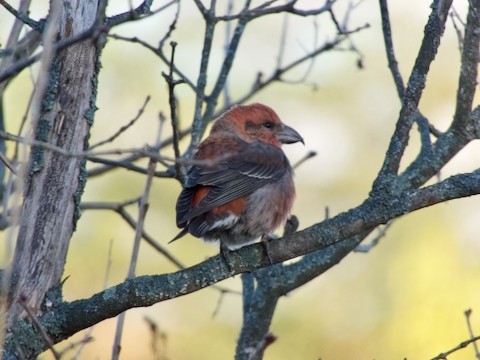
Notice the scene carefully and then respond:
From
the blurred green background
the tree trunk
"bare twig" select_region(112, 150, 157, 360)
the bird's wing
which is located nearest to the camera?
"bare twig" select_region(112, 150, 157, 360)

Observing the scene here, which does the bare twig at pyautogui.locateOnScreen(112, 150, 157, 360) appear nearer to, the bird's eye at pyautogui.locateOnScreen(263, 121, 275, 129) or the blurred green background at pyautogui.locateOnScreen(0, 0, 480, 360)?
the bird's eye at pyautogui.locateOnScreen(263, 121, 275, 129)

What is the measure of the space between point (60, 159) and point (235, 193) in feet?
3.85

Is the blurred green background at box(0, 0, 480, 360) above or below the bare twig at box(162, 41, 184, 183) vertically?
above

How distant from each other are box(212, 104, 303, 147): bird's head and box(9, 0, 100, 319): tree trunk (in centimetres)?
172

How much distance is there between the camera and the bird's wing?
192 inches

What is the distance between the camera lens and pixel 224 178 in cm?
503

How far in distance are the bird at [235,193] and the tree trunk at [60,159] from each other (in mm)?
652

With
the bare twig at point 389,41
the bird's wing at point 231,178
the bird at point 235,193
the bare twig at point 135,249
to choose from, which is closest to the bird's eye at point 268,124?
the bird at point 235,193

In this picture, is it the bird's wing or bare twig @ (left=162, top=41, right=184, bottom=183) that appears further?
the bird's wing

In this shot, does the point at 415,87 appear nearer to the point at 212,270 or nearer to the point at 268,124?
the point at 212,270

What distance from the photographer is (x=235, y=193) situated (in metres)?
5.00

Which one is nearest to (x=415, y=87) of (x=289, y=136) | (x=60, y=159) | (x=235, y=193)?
(x=235, y=193)

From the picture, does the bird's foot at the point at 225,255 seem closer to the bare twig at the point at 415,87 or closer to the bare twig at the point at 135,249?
the bare twig at the point at 415,87

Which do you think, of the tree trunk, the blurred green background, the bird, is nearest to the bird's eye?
the bird
